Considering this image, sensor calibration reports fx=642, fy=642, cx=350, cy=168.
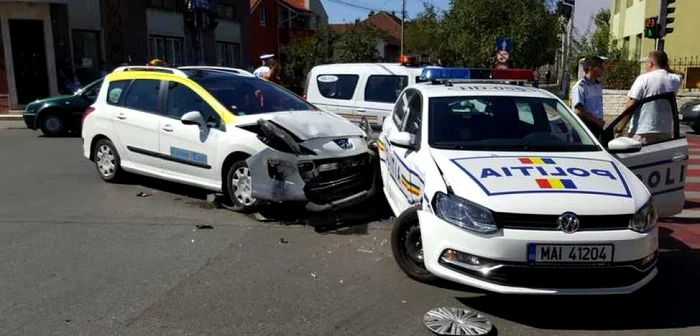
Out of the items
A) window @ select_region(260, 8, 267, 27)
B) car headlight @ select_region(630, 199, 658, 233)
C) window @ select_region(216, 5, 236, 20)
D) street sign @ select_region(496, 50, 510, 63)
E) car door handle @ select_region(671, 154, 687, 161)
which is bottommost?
car headlight @ select_region(630, 199, 658, 233)

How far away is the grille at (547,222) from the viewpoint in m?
4.17

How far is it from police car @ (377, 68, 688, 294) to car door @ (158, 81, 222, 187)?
103 inches

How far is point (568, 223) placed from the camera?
4160mm

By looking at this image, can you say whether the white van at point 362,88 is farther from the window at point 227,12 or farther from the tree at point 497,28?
the window at point 227,12

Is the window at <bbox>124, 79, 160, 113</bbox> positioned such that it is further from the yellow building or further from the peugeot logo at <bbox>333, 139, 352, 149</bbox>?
the yellow building

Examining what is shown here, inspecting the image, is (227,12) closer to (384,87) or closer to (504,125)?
(384,87)

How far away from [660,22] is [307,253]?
1525 centimetres

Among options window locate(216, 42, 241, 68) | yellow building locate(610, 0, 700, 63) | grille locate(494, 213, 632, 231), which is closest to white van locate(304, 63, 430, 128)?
grille locate(494, 213, 632, 231)

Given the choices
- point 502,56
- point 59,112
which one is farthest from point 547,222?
point 59,112

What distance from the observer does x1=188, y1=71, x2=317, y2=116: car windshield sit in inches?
307

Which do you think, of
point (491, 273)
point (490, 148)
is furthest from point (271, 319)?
point (490, 148)

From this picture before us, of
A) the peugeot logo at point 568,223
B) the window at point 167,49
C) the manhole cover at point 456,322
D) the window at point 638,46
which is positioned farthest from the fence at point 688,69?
the window at point 167,49

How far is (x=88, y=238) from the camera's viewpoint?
20.8ft

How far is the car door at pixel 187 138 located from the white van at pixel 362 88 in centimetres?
384
